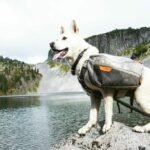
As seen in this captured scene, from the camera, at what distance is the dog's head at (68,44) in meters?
9.55

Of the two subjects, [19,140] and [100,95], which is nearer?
[100,95]

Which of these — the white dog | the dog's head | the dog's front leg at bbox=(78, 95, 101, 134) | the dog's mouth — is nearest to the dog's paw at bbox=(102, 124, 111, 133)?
the white dog

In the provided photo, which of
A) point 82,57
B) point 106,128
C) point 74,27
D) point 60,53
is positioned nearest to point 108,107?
point 106,128

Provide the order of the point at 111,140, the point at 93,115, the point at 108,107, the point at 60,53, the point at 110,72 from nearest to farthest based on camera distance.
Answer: the point at 111,140 → the point at 110,72 → the point at 60,53 → the point at 108,107 → the point at 93,115

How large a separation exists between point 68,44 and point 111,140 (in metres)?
2.38

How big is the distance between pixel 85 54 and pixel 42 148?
34040mm

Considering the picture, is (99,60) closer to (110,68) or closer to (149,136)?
(110,68)

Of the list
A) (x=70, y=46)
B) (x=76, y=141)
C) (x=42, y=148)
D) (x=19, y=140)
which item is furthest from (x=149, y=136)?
(x=19, y=140)

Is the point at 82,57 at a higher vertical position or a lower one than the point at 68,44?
lower

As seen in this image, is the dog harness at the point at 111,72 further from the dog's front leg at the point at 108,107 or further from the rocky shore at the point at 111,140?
the rocky shore at the point at 111,140

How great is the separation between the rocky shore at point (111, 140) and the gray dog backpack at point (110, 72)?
101 centimetres

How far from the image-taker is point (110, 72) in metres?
9.33

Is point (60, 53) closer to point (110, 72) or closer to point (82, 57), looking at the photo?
point (82, 57)

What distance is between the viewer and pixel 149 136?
29.9 ft
